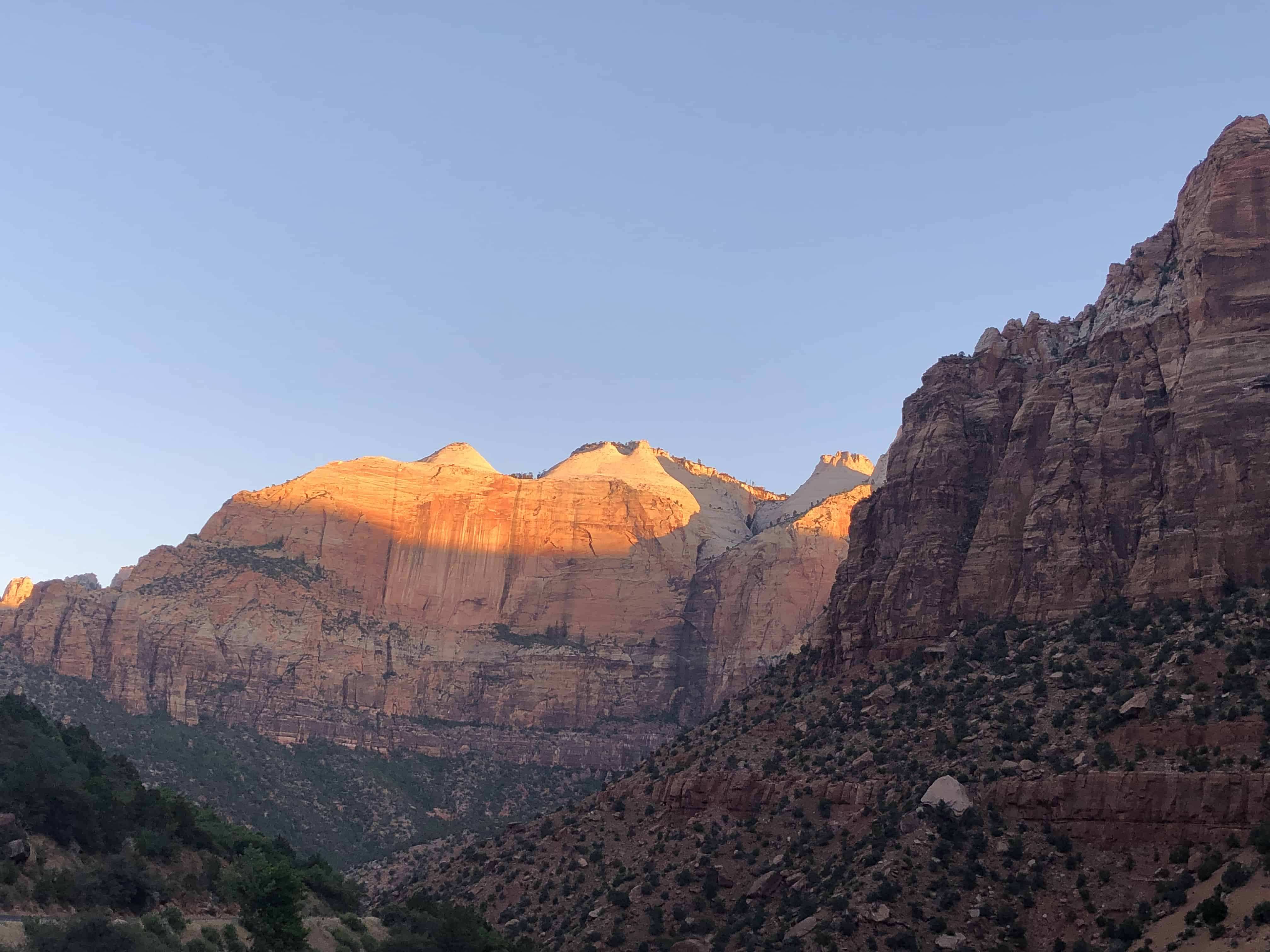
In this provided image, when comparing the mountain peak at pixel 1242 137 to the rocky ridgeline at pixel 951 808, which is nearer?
the rocky ridgeline at pixel 951 808

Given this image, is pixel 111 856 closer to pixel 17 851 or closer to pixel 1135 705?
pixel 17 851

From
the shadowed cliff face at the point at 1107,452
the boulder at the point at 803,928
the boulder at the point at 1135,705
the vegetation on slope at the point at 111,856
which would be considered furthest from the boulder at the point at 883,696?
the vegetation on slope at the point at 111,856

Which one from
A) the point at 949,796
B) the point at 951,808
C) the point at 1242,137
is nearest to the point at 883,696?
the point at 949,796

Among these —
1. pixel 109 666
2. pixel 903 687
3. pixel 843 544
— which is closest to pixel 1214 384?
pixel 903 687

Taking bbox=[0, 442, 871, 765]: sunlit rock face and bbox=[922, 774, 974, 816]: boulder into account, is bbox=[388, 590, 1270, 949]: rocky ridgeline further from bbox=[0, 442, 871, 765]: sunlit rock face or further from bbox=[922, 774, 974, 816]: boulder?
bbox=[0, 442, 871, 765]: sunlit rock face

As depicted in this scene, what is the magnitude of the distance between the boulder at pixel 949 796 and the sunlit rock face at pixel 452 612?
3229 inches

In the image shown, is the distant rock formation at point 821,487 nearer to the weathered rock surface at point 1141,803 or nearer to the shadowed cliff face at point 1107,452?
the shadowed cliff face at point 1107,452

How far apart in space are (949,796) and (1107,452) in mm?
23418

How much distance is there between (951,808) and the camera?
5809 cm

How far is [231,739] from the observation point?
4975 inches

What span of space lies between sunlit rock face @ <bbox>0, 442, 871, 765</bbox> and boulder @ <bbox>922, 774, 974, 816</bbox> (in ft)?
269

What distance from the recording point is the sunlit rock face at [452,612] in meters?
134

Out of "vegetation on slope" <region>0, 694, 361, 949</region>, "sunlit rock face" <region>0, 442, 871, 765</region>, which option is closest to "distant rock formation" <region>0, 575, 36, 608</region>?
"sunlit rock face" <region>0, 442, 871, 765</region>

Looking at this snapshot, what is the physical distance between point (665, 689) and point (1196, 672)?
320 ft
